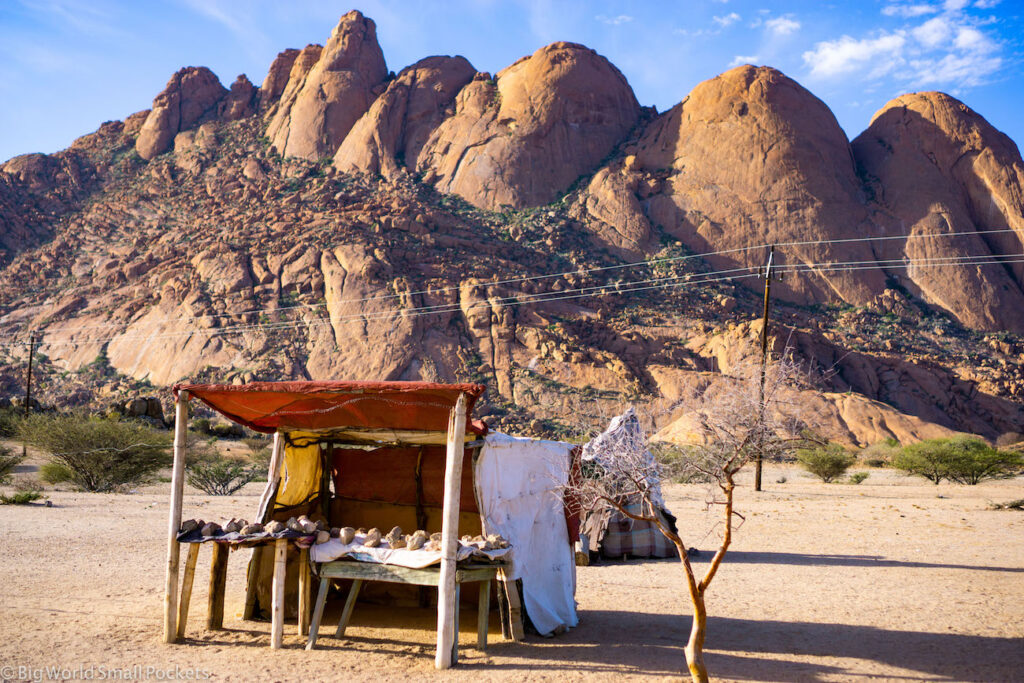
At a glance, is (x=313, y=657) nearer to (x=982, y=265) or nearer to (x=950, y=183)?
(x=982, y=265)

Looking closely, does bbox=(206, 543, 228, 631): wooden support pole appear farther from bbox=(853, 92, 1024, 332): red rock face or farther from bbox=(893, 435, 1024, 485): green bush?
bbox=(853, 92, 1024, 332): red rock face

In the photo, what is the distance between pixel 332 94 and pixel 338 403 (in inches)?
2675

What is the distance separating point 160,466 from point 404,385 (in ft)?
63.7

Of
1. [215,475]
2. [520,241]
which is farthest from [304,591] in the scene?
[520,241]

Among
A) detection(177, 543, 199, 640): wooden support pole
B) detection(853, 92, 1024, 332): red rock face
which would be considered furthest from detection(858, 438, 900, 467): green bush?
detection(177, 543, 199, 640): wooden support pole

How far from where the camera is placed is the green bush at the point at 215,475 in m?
23.2

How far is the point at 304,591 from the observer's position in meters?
8.02

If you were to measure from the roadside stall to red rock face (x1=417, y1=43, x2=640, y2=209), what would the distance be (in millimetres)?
52445

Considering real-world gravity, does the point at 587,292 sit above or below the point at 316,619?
above

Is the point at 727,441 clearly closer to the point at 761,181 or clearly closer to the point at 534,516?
the point at 534,516

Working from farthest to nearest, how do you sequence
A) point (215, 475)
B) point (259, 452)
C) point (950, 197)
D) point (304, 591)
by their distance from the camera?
1. point (950, 197)
2. point (259, 452)
3. point (215, 475)
4. point (304, 591)

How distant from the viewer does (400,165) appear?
216 feet

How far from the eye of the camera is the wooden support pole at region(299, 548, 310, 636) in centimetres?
783

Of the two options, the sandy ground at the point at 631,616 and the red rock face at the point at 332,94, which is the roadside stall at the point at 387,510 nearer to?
the sandy ground at the point at 631,616
